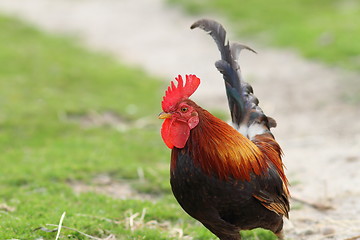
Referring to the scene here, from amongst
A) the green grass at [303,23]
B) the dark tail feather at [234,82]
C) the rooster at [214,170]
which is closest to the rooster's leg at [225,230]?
the rooster at [214,170]

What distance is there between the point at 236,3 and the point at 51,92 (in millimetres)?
8551

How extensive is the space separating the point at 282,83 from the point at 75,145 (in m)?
5.11

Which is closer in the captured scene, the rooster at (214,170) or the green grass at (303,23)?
the rooster at (214,170)

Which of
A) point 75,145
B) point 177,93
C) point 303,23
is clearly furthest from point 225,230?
point 303,23

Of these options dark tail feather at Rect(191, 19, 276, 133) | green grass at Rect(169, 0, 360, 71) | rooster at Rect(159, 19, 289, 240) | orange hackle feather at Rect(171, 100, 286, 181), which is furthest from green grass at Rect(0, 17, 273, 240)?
green grass at Rect(169, 0, 360, 71)

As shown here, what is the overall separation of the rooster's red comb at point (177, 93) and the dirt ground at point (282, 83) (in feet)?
7.20

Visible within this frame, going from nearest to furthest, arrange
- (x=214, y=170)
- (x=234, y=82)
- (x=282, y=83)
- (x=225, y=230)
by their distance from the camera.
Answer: (x=214, y=170), (x=225, y=230), (x=234, y=82), (x=282, y=83)

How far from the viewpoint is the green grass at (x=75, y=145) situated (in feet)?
19.1

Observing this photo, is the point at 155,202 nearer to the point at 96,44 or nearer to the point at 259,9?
the point at 96,44

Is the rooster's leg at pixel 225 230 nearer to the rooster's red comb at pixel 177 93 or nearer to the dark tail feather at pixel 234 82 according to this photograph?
the rooster's red comb at pixel 177 93

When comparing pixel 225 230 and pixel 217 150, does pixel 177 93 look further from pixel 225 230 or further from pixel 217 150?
pixel 225 230

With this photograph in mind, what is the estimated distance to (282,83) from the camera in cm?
1199

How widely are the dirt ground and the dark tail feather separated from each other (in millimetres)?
1375

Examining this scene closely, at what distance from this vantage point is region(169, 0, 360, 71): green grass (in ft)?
42.4
